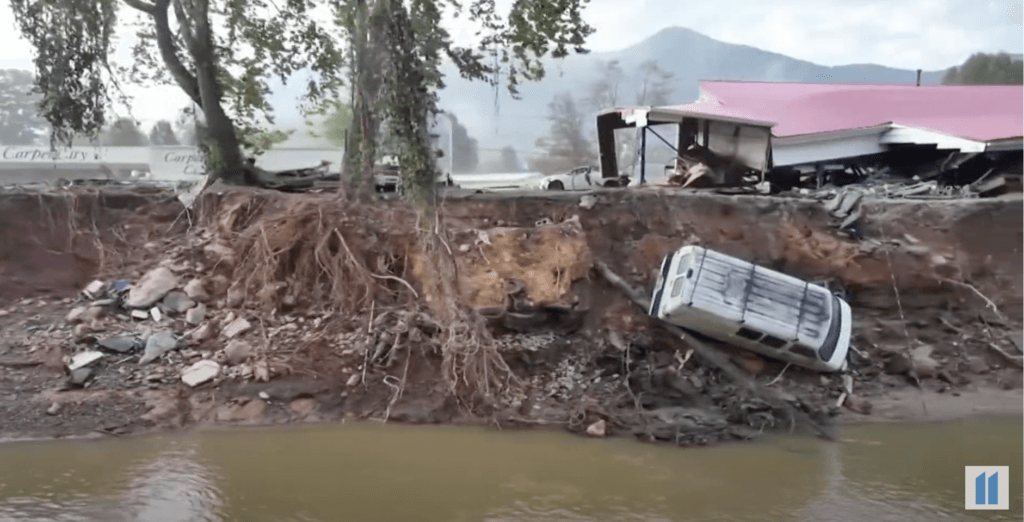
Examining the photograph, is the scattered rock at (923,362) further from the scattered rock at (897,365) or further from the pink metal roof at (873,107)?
the pink metal roof at (873,107)

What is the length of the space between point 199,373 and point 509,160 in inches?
523

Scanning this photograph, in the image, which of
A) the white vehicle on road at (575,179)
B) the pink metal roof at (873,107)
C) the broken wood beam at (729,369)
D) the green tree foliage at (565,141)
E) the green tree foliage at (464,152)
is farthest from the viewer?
the green tree foliage at (464,152)

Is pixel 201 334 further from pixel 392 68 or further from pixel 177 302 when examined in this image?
pixel 392 68

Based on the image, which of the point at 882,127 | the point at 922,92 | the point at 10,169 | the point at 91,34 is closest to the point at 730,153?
the point at 882,127

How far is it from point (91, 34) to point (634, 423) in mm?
9038

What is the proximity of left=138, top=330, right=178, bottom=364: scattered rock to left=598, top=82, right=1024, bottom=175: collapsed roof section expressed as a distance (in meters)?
8.12

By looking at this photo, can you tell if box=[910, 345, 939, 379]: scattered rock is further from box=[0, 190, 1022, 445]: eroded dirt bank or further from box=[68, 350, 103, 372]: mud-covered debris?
box=[68, 350, 103, 372]: mud-covered debris

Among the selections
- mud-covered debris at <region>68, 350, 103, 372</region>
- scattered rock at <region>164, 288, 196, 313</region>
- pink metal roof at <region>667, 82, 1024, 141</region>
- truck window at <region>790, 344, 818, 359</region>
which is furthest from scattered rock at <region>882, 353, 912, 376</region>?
mud-covered debris at <region>68, 350, 103, 372</region>

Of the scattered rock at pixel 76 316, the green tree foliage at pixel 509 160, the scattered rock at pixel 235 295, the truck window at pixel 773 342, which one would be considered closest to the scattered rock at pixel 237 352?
the scattered rock at pixel 235 295

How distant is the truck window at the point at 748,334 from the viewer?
796 centimetres

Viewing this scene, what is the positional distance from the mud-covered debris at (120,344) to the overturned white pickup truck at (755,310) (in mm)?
6354

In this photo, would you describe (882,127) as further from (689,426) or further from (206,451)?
(206,451)

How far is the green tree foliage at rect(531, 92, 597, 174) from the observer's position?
1677 cm

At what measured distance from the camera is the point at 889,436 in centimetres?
762
